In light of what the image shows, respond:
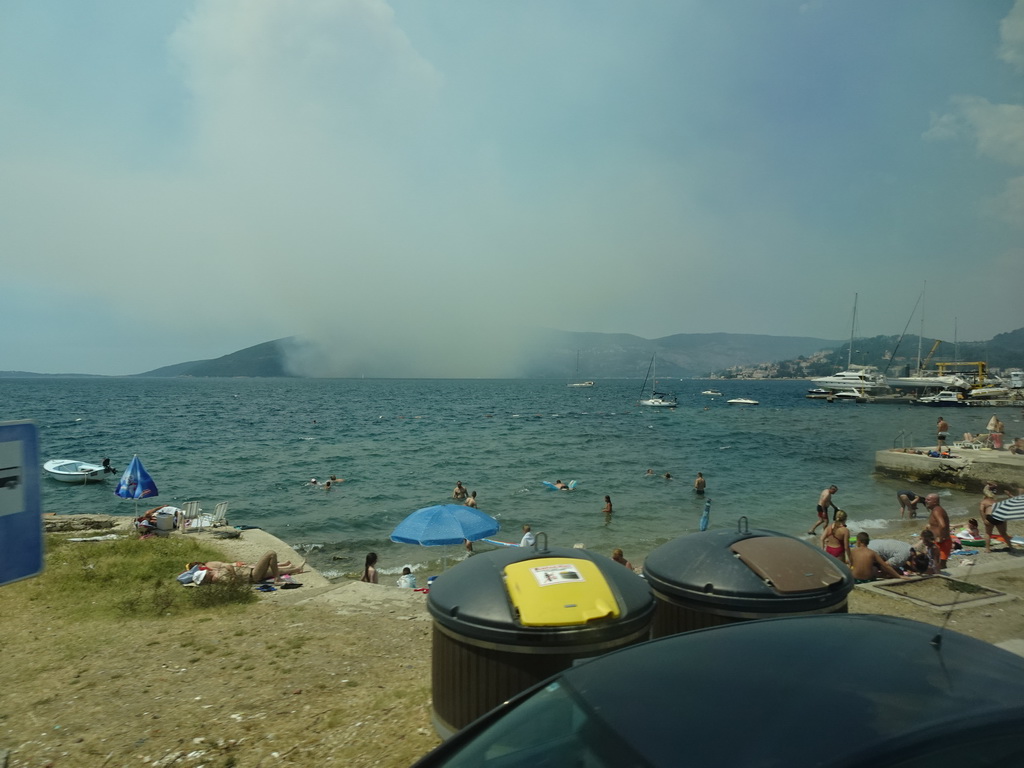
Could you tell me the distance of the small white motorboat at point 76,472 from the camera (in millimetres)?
33969

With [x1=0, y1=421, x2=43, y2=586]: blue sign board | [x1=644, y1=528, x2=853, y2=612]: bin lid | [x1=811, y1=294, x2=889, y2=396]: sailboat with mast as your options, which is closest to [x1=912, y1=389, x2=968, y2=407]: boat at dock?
[x1=811, y1=294, x2=889, y2=396]: sailboat with mast

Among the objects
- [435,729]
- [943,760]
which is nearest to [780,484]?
[435,729]

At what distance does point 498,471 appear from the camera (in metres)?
35.9

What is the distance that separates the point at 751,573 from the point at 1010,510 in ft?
35.4

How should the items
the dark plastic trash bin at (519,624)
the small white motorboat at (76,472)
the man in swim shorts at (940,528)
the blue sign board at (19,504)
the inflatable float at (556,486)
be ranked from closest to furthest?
the blue sign board at (19,504), the dark plastic trash bin at (519,624), the man in swim shorts at (940,528), the inflatable float at (556,486), the small white motorboat at (76,472)

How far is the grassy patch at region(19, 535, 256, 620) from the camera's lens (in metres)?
9.55

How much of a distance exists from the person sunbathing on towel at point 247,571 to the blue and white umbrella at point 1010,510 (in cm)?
1442

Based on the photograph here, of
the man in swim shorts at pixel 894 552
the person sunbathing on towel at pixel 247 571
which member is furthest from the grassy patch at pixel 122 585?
the man in swim shorts at pixel 894 552

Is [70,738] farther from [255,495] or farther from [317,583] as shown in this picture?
[255,495]

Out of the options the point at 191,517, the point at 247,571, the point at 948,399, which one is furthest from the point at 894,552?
the point at 948,399

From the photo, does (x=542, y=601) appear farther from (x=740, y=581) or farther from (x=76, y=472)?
(x=76, y=472)

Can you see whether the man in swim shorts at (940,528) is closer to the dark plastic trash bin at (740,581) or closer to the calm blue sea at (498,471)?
the calm blue sea at (498,471)

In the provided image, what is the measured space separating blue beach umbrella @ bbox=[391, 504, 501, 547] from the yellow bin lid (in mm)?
8092

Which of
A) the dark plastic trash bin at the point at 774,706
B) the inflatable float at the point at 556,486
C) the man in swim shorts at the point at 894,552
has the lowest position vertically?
A: the inflatable float at the point at 556,486
